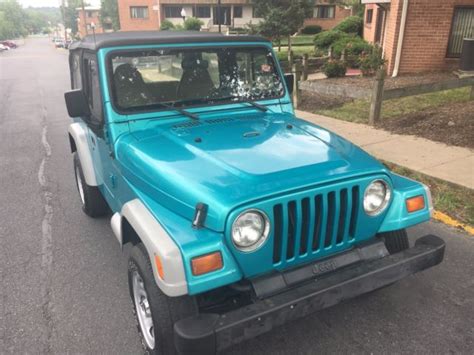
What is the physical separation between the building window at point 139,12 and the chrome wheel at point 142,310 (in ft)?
179

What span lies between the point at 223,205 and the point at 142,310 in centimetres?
104

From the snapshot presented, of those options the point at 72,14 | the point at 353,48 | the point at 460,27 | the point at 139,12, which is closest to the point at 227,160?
the point at 460,27

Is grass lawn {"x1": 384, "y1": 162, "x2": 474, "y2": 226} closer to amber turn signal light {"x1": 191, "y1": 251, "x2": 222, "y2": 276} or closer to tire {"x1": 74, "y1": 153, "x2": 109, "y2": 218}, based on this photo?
amber turn signal light {"x1": 191, "y1": 251, "x2": 222, "y2": 276}

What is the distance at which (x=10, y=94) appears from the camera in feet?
51.0

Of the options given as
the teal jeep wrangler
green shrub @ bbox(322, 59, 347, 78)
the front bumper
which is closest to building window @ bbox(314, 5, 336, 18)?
green shrub @ bbox(322, 59, 347, 78)

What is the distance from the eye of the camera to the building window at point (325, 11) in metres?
48.9

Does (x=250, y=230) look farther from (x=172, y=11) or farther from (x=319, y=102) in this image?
(x=172, y=11)

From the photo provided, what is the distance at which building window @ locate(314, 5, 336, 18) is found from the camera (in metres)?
48.9

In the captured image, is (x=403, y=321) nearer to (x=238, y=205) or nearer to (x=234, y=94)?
(x=238, y=205)

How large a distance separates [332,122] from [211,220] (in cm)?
664

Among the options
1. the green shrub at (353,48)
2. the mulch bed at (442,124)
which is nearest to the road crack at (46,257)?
the mulch bed at (442,124)

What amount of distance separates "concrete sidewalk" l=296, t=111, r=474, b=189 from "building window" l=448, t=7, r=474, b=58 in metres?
6.27

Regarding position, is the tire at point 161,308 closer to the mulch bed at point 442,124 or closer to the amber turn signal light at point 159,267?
the amber turn signal light at point 159,267

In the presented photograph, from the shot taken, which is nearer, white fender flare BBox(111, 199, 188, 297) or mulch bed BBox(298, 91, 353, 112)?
white fender flare BBox(111, 199, 188, 297)
